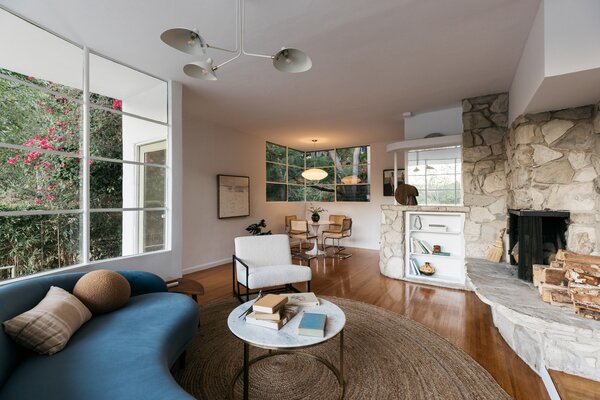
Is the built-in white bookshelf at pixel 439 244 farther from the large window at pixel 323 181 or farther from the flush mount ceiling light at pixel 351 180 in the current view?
the flush mount ceiling light at pixel 351 180

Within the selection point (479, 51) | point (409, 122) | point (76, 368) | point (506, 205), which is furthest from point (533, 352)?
point (409, 122)

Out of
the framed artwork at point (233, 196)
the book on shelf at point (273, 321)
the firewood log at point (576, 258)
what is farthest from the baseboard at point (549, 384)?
the framed artwork at point (233, 196)

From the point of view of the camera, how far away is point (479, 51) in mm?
2604

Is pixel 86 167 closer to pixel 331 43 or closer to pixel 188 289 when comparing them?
pixel 188 289

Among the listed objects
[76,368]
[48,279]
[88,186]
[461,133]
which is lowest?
[76,368]

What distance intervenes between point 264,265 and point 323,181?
179 inches

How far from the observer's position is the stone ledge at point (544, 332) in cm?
176

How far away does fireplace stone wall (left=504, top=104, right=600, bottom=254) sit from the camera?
2350 millimetres

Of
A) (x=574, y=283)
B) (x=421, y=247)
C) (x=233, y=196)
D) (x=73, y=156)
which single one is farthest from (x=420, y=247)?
(x=73, y=156)

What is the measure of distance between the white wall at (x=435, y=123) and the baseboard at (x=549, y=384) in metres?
3.25

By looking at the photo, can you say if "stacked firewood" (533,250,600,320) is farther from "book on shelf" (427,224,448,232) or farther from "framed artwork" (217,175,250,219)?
"framed artwork" (217,175,250,219)

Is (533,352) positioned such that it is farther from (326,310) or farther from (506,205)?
(506,205)

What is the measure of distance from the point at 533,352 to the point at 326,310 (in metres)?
1.62

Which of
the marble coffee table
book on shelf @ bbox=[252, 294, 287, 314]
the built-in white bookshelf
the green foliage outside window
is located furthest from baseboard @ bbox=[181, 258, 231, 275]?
the built-in white bookshelf
